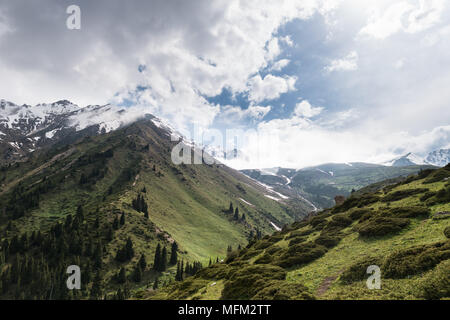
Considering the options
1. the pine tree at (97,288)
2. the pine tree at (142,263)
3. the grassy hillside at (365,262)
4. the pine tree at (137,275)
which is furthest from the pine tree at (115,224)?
the grassy hillside at (365,262)

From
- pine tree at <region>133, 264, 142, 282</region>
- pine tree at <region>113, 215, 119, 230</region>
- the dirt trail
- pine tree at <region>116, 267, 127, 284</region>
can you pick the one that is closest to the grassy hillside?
the dirt trail

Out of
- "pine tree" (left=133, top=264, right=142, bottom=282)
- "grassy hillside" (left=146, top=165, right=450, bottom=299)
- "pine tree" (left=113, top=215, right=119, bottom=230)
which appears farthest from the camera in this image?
"pine tree" (left=113, top=215, right=119, bottom=230)

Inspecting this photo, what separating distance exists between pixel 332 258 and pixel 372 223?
8542 mm

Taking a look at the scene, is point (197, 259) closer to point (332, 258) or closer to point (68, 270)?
point (68, 270)

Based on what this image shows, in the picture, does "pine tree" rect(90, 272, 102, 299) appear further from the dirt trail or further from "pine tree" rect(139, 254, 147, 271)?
the dirt trail

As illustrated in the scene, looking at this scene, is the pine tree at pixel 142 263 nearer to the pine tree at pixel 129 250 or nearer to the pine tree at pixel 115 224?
the pine tree at pixel 129 250

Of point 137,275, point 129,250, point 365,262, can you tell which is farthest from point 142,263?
point 365,262

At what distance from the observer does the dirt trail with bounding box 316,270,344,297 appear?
1942 cm

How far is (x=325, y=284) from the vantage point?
20812 mm

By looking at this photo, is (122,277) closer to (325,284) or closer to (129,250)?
(129,250)

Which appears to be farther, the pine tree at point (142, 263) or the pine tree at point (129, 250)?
the pine tree at point (129, 250)

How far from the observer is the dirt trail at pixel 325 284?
765 inches
